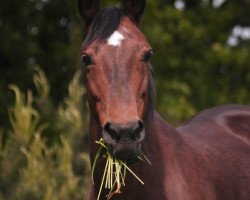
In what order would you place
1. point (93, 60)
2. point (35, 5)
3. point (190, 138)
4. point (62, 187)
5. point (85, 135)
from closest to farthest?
point (93, 60)
point (190, 138)
point (62, 187)
point (85, 135)
point (35, 5)

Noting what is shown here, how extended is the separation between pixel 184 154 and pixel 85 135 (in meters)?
5.15

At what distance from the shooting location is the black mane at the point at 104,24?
5.25 m

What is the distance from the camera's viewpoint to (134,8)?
5.52 meters

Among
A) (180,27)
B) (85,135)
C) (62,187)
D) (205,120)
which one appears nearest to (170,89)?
(180,27)

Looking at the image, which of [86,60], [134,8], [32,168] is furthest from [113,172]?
[32,168]

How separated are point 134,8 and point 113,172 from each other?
1050 mm

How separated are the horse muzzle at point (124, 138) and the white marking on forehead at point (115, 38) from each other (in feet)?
1.87

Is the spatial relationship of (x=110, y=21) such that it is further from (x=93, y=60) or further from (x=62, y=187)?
(x=62, y=187)

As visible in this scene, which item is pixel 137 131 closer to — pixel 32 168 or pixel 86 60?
pixel 86 60

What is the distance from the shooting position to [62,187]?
31.8 feet

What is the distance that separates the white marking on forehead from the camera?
5152 millimetres

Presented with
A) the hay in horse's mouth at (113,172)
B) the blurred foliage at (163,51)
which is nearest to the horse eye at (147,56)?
the hay in horse's mouth at (113,172)

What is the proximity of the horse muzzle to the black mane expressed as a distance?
68 cm

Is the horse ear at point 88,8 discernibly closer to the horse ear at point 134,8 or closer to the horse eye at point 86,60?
the horse ear at point 134,8
